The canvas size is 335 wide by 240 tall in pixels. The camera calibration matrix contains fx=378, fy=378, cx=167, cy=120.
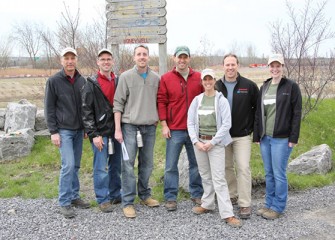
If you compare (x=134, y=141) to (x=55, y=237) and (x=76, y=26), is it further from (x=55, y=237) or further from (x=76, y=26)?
(x=76, y=26)

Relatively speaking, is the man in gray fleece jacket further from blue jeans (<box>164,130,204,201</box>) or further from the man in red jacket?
blue jeans (<box>164,130,204,201</box>)

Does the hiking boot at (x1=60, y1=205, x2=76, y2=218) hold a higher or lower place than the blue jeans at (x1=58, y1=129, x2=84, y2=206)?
lower

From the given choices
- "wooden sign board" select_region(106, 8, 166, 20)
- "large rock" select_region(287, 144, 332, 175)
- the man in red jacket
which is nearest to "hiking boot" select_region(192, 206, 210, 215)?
the man in red jacket

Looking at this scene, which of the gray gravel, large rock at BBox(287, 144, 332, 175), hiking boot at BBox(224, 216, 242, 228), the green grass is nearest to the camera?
the gray gravel

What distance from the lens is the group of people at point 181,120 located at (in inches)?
208

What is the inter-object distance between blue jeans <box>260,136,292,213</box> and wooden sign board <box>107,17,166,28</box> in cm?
469

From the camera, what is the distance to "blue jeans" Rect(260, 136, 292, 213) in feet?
17.4

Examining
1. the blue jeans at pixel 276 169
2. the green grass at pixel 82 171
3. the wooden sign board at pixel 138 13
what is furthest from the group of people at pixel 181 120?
the wooden sign board at pixel 138 13

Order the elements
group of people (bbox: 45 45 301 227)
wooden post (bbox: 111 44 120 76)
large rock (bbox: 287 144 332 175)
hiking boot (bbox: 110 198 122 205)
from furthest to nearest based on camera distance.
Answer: wooden post (bbox: 111 44 120 76)
large rock (bbox: 287 144 332 175)
hiking boot (bbox: 110 198 122 205)
group of people (bbox: 45 45 301 227)

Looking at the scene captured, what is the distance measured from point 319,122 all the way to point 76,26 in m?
7.31

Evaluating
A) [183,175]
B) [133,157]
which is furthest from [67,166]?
[183,175]

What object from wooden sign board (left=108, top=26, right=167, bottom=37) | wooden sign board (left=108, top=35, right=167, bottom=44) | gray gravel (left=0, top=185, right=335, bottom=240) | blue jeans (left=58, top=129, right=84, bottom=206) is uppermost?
wooden sign board (left=108, top=26, right=167, bottom=37)

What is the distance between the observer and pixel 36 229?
5.17 m

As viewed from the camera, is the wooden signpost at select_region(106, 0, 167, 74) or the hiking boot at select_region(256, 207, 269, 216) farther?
the wooden signpost at select_region(106, 0, 167, 74)
